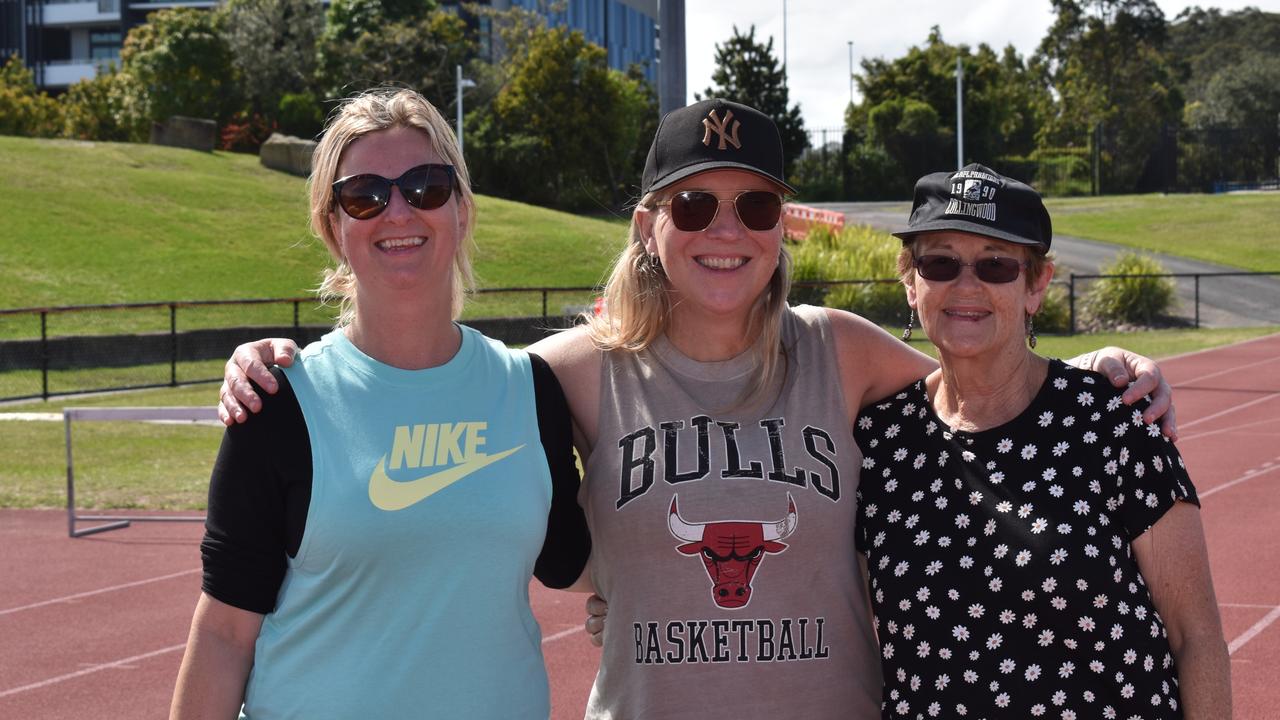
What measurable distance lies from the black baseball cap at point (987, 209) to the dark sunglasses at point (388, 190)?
106 cm

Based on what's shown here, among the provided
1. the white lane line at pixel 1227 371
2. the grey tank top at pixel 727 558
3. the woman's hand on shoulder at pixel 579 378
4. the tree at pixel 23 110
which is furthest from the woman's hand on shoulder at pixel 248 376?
the tree at pixel 23 110

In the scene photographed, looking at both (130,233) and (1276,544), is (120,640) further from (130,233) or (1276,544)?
(130,233)

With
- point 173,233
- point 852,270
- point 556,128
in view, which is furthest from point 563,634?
point 556,128

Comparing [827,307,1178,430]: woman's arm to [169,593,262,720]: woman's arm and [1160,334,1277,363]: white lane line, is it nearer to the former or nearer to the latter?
[169,593,262,720]: woman's arm

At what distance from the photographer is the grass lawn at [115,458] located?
1125 centimetres

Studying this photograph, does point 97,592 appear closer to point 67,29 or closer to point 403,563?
point 403,563

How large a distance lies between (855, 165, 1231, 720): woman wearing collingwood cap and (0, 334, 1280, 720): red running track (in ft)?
11.6

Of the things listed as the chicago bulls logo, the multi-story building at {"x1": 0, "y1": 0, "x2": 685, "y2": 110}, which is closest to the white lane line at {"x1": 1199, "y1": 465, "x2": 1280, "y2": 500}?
the chicago bulls logo

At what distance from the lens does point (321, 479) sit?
2465mm

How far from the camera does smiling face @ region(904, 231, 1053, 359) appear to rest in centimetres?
288

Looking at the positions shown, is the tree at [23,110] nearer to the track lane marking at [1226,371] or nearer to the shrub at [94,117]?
the shrub at [94,117]

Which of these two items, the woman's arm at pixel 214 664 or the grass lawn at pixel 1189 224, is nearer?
the woman's arm at pixel 214 664

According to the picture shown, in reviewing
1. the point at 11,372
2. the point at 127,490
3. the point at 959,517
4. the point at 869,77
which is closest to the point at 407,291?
the point at 959,517

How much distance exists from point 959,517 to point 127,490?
408 inches
